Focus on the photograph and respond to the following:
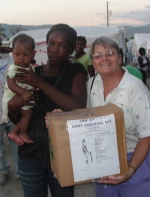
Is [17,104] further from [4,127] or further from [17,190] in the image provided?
[17,190]

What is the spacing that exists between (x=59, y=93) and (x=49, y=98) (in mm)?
120

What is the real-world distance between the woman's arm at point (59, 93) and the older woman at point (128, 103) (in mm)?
117

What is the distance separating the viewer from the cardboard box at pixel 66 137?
1.47m

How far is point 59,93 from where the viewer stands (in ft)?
5.63

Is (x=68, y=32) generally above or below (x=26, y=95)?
above

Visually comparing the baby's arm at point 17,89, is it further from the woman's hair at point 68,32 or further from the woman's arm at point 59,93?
the woman's hair at point 68,32

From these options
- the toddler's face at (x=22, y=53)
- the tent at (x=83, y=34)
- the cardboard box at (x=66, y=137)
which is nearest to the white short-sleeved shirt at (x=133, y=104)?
the cardboard box at (x=66, y=137)

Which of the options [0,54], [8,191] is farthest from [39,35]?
[8,191]

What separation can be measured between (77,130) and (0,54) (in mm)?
2494

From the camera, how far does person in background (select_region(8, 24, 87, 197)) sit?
5.72 feet

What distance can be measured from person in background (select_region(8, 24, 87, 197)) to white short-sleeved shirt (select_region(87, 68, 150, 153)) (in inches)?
9.1

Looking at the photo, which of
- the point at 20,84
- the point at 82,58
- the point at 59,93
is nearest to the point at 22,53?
the point at 20,84

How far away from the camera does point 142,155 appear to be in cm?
169

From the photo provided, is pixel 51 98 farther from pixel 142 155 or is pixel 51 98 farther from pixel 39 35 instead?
pixel 39 35
